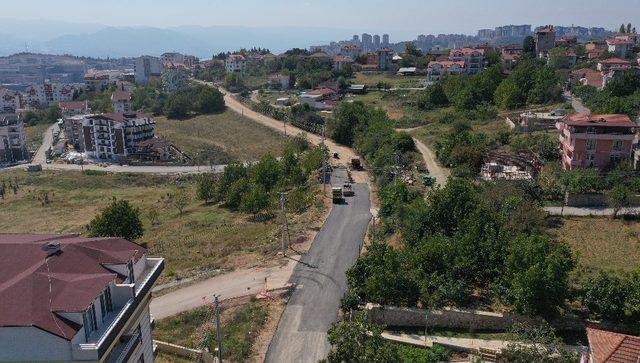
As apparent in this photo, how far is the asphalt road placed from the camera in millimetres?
21422

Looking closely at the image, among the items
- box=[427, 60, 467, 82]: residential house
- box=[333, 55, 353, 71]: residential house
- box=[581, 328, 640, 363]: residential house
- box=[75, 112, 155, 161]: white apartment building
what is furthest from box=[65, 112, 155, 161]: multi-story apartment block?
box=[581, 328, 640, 363]: residential house

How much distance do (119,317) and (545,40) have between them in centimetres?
13052

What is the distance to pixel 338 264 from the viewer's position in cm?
2917

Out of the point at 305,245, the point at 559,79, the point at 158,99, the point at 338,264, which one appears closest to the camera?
the point at 338,264

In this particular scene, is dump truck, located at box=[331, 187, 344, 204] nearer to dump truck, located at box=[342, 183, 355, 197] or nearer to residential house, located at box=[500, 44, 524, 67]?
dump truck, located at box=[342, 183, 355, 197]

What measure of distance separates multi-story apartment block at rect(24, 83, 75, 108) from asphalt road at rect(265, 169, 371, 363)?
363 feet

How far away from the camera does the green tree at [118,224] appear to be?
35.3m

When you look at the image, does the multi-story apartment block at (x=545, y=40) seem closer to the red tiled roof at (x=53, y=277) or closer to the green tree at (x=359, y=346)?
the green tree at (x=359, y=346)

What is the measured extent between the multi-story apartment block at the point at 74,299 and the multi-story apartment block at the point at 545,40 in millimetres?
125803

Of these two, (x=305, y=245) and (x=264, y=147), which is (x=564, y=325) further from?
(x=264, y=147)

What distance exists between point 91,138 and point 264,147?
25.3m

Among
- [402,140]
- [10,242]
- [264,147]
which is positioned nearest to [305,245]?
[10,242]

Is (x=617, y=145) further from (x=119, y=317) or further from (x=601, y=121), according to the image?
(x=119, y=317)

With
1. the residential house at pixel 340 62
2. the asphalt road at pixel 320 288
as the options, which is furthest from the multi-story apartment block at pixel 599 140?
the residential house at pixel 340 62
